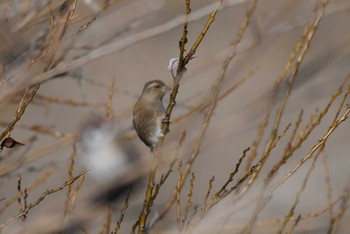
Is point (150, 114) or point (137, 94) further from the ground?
point (137, 94)

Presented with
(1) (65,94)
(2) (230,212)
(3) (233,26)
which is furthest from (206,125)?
(3) (233,26)

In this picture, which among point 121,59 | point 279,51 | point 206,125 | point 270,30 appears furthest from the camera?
point 121,59

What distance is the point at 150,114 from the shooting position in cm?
368

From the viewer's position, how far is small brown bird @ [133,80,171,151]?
361 cm

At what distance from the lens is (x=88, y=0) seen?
3082mm

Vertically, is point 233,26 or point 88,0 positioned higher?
point 233,26

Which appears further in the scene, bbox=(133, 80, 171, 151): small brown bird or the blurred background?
bbox=(133, 80, 171, 151): small brown bird

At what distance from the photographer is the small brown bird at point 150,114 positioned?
361 cm

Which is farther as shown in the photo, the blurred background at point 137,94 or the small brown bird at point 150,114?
the small brown bird at point 150,114

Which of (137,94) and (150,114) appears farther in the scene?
(137,94)

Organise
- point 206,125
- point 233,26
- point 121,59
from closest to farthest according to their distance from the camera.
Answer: point 206,125 → point 121,59 → point 233,26

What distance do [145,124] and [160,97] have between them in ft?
0.84

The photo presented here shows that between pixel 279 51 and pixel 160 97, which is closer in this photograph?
pixel 160 97

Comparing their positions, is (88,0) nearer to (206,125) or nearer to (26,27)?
(26,27)
